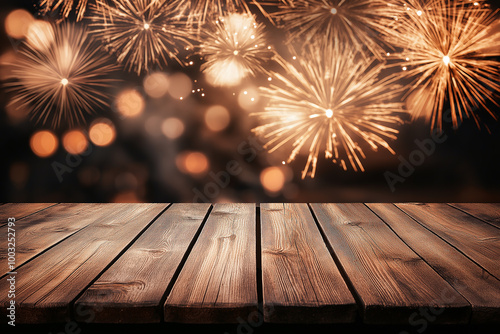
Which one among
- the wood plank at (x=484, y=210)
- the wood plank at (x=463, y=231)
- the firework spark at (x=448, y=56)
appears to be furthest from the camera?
the firework spark at (x=448, y=56)

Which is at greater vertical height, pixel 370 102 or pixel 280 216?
pixel 370 102

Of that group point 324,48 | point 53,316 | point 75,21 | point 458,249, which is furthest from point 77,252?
point 324,48

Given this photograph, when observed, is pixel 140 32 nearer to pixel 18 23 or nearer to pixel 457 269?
pixel 18 23

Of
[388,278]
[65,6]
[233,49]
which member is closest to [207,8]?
[233,49]

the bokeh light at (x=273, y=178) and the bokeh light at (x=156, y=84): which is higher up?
the bokeh light at (x=156, y=84)


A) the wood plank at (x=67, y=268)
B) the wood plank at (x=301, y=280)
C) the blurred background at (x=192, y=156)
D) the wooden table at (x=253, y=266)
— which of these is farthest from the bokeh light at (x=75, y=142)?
the wood plank at (x=301, y=280)

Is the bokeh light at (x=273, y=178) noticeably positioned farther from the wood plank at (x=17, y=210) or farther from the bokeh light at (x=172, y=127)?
the wood plank at (x=17, y=210)

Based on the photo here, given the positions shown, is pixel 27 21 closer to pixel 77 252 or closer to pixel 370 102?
pixel 77 252
